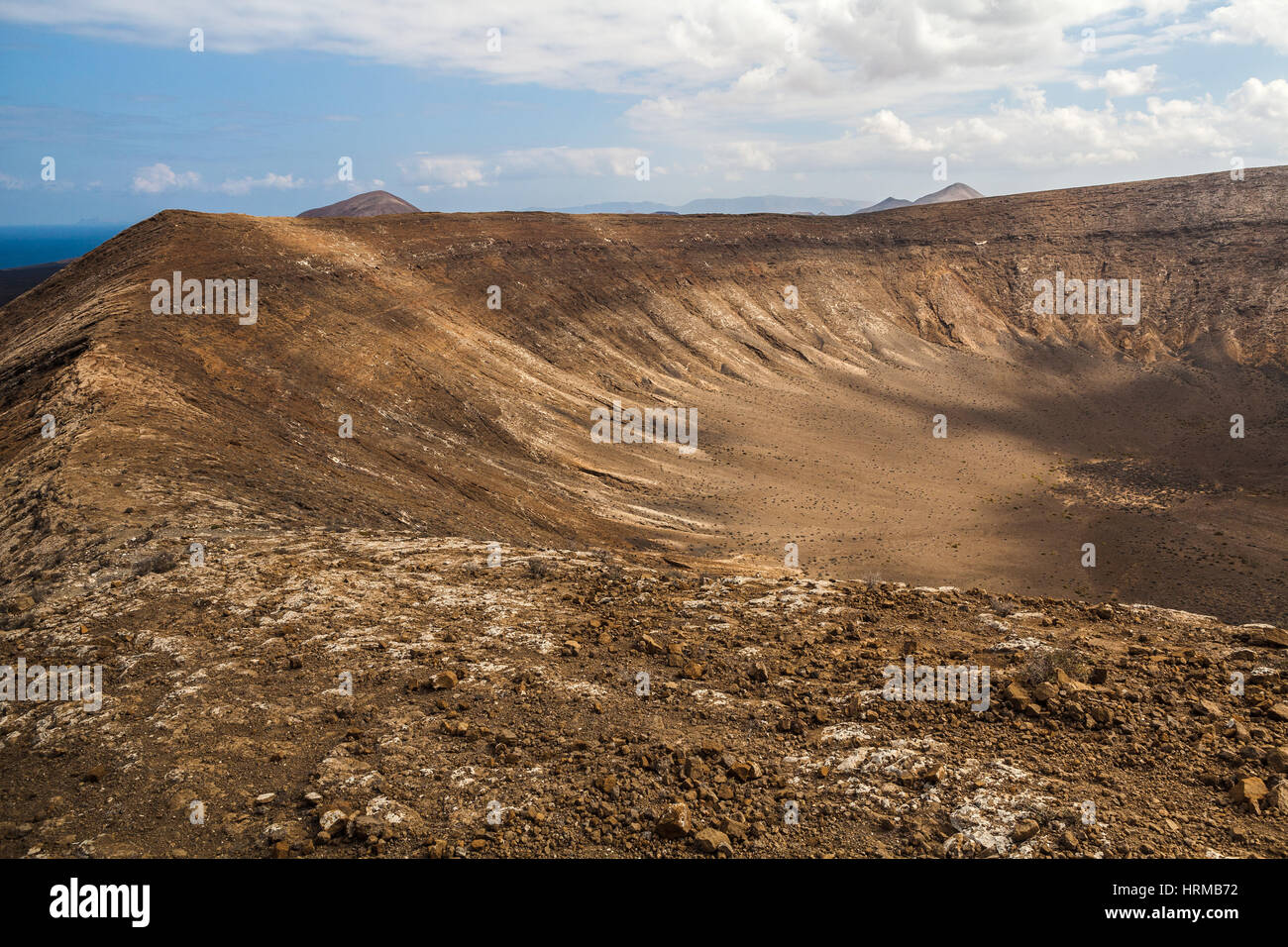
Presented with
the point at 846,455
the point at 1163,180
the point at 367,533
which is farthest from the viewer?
the point at 1163,180

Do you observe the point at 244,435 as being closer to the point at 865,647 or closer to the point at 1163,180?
the point at 865,647

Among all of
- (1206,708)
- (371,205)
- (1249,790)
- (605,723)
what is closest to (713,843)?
(605,723)

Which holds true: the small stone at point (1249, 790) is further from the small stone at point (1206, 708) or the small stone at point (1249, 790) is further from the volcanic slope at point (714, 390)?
the volcanic slope at point (714, 390)

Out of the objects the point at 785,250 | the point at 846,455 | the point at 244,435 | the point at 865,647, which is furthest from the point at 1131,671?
the point at 785,250

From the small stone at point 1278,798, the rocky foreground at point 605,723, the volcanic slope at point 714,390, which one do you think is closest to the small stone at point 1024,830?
the rocky foreground at point 605,723

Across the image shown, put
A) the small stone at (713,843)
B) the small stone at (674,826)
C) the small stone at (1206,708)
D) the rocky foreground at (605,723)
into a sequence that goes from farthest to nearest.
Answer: the small stone at (1206,708), the rocky foreground at (605,723), the small stone at (674,826), the small stone at (713,843)

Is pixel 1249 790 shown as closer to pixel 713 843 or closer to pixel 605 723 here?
pixel 713 843
